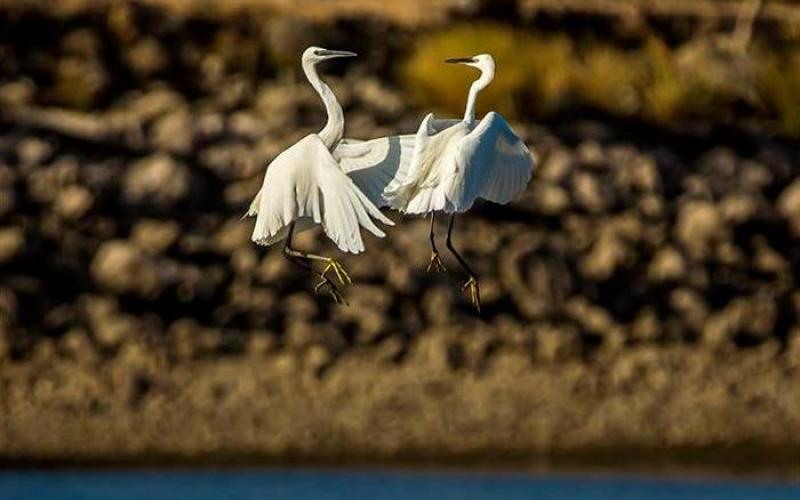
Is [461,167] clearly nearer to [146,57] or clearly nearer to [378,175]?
[378,175]

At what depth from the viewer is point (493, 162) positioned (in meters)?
15.8

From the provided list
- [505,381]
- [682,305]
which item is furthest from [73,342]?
[682,305]

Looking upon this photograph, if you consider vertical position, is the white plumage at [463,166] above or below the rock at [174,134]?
above

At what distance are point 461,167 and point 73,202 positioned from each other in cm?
1505

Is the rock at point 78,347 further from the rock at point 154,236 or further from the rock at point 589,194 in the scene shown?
the rock at point 589,194

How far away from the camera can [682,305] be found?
1201 inches

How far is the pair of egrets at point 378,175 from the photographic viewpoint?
1530cm

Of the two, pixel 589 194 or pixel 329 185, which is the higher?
pixel 329 185

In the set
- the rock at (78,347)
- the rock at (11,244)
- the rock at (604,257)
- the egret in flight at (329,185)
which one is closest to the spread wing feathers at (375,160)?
the egret in flight at (329,185)

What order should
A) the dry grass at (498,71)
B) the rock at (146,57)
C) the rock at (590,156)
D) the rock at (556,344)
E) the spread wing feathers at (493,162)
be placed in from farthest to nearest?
1. the dry grass at (498,71)
2. the rock at (146,57)
3. the rock at (590,156)
4. the rock at (556,344)
5. the spread wing feathers at (493,162)

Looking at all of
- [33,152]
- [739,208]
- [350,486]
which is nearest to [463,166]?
[350,486]

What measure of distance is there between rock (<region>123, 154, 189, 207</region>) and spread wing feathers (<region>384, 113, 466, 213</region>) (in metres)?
14.6

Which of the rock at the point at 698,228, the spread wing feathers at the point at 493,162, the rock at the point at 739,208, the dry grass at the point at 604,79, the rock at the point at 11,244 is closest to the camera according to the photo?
the spread wing feathers at the point at 493,162

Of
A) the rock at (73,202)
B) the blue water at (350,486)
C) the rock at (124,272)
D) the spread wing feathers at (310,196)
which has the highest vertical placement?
the spread wing feathers at (310,196)
